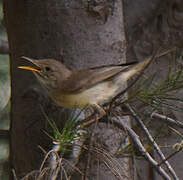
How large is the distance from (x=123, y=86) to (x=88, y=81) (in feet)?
0.54

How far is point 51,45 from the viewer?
66.7 inches

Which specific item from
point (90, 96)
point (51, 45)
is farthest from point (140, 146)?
point (51, 45)

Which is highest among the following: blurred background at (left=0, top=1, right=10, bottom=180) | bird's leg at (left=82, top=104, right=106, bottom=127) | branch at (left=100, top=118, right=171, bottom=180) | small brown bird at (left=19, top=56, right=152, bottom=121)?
small brown bird at (left=19, top=56, right=152, bottom=121)

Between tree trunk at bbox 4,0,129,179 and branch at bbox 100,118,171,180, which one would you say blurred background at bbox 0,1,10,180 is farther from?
branch at bbox 100,118,171,180

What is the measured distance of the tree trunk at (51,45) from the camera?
5.54 feet

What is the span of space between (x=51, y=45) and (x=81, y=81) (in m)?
0.17

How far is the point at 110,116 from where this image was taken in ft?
4.96

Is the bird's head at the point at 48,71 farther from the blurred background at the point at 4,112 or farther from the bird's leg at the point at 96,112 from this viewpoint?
the blurred background at the point at 4,112

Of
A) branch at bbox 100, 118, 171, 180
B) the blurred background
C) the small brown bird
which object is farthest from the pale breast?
the blurred background

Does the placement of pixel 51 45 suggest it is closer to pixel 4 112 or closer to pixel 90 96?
pixel 90 96

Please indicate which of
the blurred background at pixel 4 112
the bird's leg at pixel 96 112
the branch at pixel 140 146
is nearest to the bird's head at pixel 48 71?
the bird's leg at pixel 96 112

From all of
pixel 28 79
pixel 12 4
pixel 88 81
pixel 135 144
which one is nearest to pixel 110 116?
pixel 135 144

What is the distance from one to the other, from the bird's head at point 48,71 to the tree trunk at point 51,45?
0.03m

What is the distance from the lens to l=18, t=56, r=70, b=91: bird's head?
1688mm
